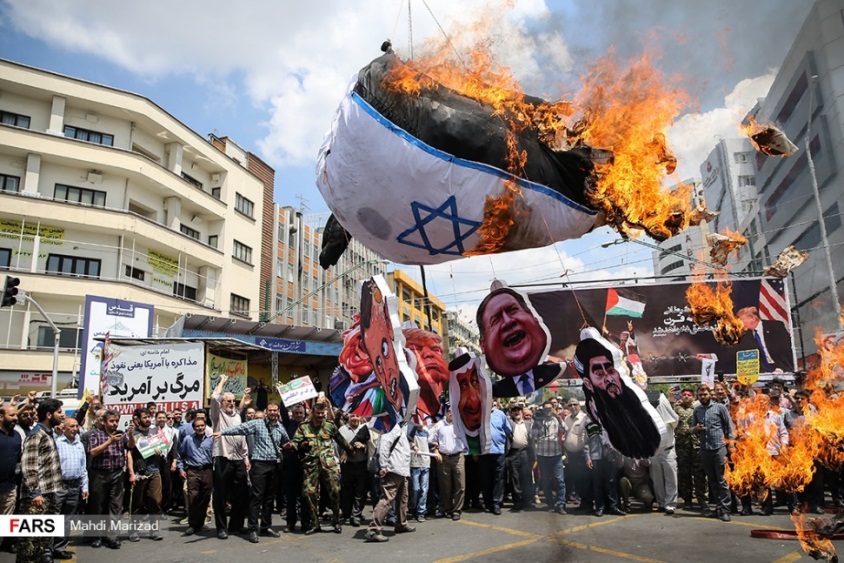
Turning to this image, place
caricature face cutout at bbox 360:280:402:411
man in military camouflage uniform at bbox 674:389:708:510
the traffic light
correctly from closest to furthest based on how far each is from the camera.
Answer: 1. caricature face cutout at bbox 360:280:402:411
2. man in military camouflage uniform at bbox 674:389:708:510
3. the traffic light

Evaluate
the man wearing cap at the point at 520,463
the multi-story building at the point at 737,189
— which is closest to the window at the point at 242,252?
the multi-story building at the point at 737,189

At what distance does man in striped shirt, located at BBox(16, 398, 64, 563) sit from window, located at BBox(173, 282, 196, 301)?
25831 millimetres

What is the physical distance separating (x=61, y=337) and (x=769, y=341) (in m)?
26.8

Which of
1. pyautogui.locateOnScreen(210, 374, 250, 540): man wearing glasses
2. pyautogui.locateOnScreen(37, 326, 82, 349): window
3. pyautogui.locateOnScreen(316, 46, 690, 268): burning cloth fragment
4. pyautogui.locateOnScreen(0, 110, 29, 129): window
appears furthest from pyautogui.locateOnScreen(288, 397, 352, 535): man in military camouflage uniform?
pyautogui.locateOnScreen(0, 110, 29, 129): window

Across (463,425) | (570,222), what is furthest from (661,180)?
(463,425)

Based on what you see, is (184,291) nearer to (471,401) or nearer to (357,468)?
(357,468)

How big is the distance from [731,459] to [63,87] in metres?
31.0

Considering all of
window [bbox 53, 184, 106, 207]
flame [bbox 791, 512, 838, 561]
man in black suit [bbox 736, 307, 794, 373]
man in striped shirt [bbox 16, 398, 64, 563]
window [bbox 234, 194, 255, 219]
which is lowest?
flame [bbox 791, 512, 838, 561]

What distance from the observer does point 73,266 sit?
27.6 metres

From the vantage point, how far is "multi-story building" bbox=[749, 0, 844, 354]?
453 cm

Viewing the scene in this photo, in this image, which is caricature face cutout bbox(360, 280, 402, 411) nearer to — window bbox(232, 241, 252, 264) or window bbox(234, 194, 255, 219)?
window bbox(232, 241, 252, 264)

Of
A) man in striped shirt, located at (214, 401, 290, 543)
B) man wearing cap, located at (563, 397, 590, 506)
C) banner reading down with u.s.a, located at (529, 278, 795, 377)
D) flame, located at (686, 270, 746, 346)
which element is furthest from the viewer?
banner reading down with u.s.a, located at (529, 278, 795, 377)

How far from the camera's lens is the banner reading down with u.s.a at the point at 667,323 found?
16.6 meters

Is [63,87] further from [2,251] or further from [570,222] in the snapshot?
[570,222]
